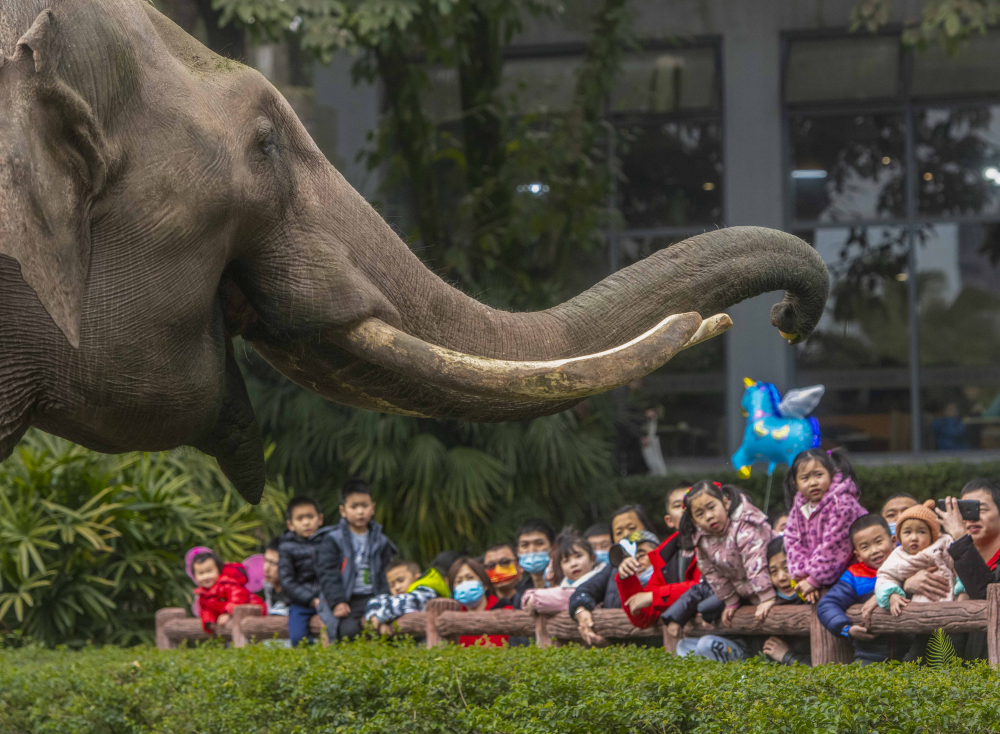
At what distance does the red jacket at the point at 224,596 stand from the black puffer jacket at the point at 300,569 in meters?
0.74

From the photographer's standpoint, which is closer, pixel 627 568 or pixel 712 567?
pixel 712 567

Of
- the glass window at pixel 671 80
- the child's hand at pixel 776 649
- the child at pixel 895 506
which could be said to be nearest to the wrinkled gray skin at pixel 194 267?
the child's hand at pixel 776 649

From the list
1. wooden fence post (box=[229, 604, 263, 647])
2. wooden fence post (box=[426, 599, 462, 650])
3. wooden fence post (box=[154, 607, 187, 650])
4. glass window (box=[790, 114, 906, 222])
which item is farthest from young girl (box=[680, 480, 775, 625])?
glass window (box=[790, 114, 906, 222])


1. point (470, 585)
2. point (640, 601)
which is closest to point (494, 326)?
point (640, 601)

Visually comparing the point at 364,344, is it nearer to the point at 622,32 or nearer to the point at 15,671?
the point at 15,671

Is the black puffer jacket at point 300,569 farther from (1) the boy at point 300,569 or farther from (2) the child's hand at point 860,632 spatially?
(2) the child's hand at point 860,632

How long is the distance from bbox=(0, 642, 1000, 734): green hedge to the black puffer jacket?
811mm

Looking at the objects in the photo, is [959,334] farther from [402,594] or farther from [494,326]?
[494,326]

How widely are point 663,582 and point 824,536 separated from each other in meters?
0.94

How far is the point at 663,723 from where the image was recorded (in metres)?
4.39

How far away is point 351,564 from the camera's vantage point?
775 centimetres

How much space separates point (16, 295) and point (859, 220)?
14.4 meters

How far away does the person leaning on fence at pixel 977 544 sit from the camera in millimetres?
4898

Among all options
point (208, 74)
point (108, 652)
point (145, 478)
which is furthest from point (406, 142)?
point (208, 74)
